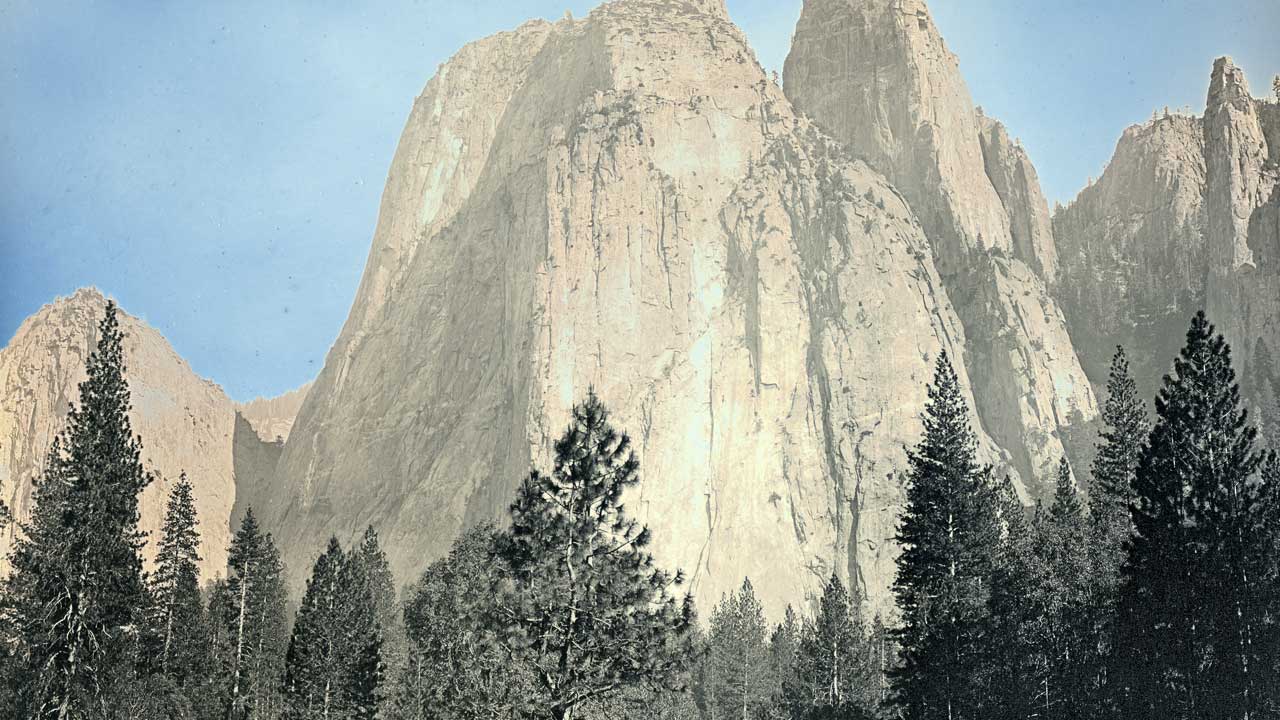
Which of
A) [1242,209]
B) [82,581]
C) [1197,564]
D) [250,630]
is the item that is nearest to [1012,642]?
[1197,564]

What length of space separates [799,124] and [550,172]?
2672 centimetres

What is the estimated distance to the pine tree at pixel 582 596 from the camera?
100 ft

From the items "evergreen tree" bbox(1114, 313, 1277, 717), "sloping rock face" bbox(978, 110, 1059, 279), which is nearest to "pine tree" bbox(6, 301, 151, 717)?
"evergreen tree" bbox(1114, 313, 1277, 717)

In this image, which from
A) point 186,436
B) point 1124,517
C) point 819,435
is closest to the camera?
point 1124,517

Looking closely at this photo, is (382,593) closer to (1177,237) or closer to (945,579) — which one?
(945,579)

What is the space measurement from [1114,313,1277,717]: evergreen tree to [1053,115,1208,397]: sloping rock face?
353 feet

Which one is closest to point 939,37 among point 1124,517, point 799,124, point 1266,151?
point 799,124

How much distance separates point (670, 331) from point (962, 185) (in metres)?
44.9

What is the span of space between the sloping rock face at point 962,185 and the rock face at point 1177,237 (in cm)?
826

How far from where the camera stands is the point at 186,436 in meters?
163

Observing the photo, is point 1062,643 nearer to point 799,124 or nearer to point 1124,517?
point 1124,517

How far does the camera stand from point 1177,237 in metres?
156

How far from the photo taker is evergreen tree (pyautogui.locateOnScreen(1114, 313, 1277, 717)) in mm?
36156

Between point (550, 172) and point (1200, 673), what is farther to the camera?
point (550, 172)
